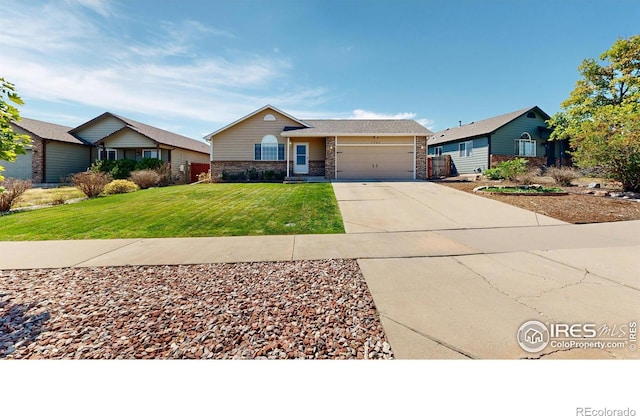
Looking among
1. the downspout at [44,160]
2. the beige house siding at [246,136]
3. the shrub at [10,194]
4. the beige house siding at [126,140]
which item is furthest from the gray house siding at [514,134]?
the downspout at [44,160]

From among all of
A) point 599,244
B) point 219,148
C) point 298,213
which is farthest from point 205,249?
point 219,148

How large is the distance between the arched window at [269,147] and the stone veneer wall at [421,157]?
9.82m

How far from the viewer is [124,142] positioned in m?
23.2

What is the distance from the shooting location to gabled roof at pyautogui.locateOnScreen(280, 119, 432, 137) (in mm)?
18562

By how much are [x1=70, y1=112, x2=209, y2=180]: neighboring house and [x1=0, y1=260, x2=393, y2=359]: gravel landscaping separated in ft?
66.4

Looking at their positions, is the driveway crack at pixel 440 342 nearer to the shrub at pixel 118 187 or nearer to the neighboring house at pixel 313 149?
the shrub at pixel 118 187

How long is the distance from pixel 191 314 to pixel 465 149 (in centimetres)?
2806

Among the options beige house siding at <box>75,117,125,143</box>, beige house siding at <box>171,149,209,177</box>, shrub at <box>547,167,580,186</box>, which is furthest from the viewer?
beige house siding at <box>75,117,125,143</box>

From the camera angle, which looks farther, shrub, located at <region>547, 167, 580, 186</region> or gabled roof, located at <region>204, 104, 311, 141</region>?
gabled roof, located at <region>204, 104, 311, 141</region>

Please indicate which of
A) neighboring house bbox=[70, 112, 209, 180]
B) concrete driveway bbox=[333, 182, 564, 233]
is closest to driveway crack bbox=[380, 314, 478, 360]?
concrete driveway bbox=[333, 182, 564, 233]

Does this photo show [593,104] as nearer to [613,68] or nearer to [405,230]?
[613,68]

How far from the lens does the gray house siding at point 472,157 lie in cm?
2348

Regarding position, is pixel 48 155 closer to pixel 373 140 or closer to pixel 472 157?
pixel 373 140

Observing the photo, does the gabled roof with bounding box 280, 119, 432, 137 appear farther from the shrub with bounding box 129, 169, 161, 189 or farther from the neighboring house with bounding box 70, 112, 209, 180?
the neighboring house with bounding box 70, 112, 209, 180
